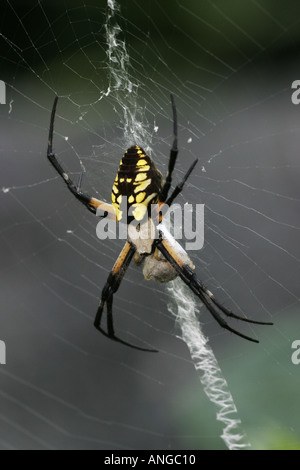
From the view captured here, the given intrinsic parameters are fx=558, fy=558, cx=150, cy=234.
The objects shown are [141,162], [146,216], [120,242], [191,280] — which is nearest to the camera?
[141,162]

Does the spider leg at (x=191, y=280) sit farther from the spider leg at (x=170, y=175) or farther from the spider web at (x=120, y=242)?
the spider leg at (x=170, y=175)

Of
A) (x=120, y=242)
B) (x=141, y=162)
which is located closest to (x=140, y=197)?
(x=141, y=162)

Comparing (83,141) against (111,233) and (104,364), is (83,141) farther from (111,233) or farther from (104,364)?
(104,364)

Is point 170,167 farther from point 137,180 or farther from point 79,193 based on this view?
point 79,193

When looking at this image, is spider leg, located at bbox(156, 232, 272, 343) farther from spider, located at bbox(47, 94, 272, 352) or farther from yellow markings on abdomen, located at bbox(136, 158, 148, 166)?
yellow markings on abdomen, located at bbox(136, 158, 148, 166)

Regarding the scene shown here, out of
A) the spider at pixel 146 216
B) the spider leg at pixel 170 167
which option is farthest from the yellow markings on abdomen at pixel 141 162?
the spider leg at pixel 170 167

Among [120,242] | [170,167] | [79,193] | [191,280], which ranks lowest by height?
[191,280]
